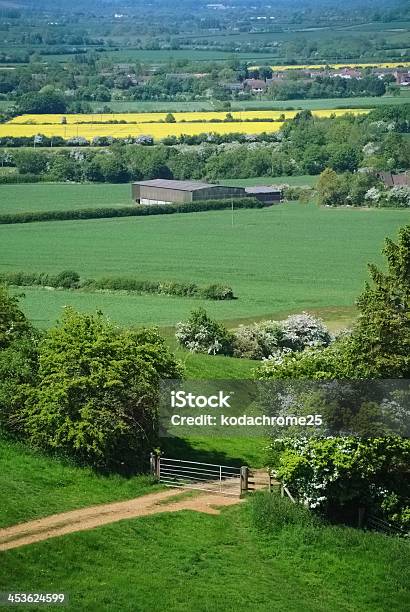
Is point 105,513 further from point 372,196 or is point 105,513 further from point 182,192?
point 372,196

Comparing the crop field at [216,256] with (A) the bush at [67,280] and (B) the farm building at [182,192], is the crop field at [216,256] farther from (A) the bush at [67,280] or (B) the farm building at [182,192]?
(B) the farm building at [182,192]

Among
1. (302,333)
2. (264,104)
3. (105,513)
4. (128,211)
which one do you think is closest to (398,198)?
(128,211)

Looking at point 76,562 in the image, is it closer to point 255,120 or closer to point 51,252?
point 51,252

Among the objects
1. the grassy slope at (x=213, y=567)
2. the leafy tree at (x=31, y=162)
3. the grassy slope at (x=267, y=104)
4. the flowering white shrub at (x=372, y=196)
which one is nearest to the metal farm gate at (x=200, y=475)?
the grassy slope at (x=213, y=567)

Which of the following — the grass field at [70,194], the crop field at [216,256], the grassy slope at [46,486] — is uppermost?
the grassy slope at [46,486]

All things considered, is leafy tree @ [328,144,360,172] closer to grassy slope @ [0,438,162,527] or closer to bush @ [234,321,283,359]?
bush @ [234,321,283,359]

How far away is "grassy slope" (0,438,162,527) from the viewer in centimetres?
2575

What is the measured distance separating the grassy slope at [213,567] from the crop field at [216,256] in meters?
24.4

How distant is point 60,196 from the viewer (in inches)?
3462

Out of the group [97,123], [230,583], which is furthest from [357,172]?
[230,583]

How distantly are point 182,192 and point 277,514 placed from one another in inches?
2348

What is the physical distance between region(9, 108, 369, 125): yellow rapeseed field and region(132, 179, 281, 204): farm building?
40848mm

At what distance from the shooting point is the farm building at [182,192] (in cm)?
8475

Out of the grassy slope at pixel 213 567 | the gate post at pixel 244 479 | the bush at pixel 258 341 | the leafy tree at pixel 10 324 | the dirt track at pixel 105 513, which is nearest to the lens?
the grassy slope at pixel 213 567
